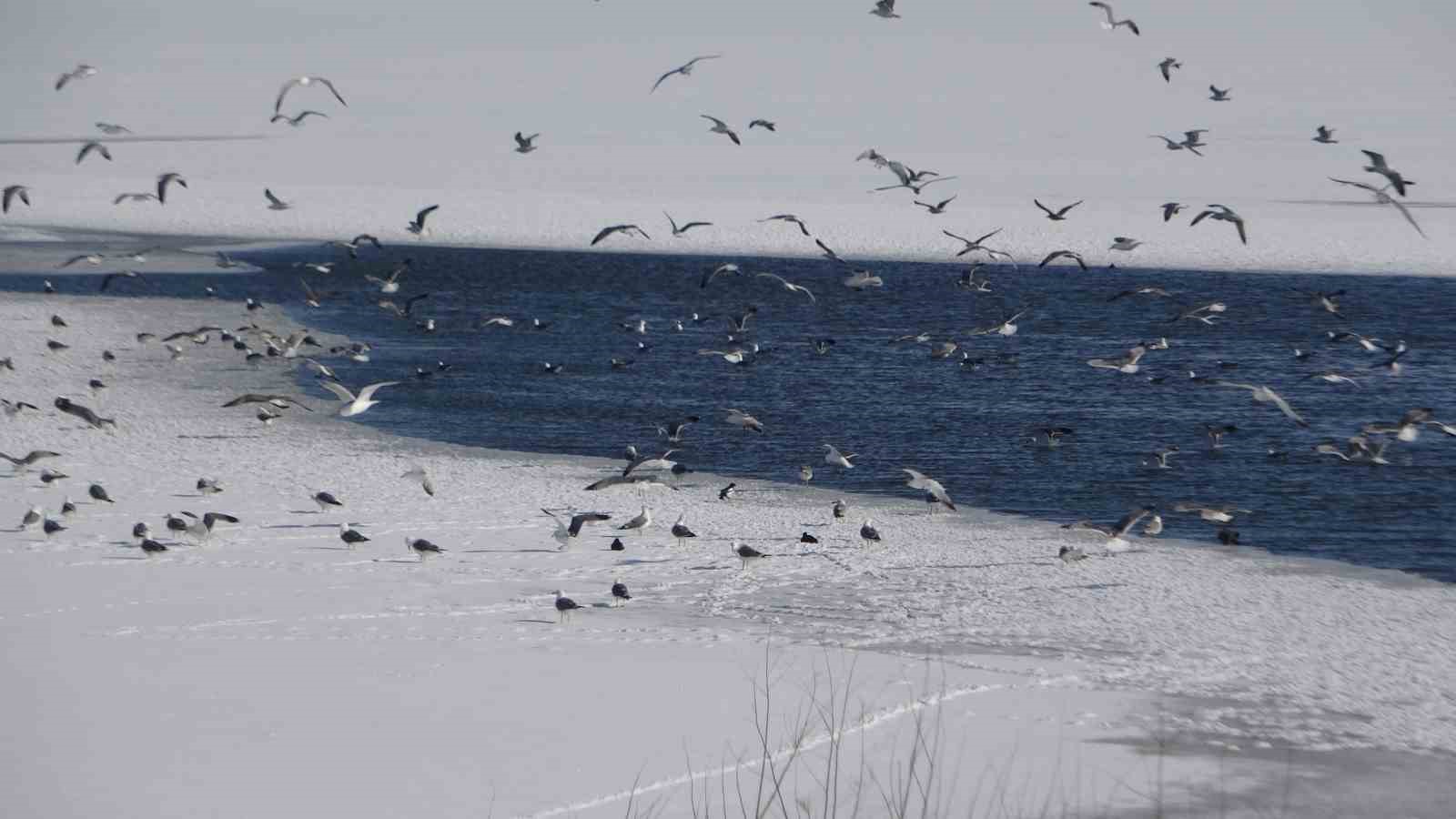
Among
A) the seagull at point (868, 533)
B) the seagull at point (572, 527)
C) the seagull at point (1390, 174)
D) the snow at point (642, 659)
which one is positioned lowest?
the snow at point (642, 659)

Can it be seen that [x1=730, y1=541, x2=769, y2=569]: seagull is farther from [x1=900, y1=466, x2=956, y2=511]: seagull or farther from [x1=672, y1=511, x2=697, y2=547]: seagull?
[x1=900, y1=466, x2=956, y2=511]: seagull

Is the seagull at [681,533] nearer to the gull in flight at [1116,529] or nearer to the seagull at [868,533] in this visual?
the seagull at [868,533]

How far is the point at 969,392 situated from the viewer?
78.0 feet

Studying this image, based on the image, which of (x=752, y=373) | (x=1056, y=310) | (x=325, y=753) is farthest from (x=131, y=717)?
(x=1056, y=310)

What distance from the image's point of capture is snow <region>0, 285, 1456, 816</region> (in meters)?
7.74

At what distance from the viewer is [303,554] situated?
1177 centimetres

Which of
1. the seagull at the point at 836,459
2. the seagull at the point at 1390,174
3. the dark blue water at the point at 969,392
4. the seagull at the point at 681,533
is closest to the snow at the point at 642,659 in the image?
the seagull at the point at 681,533

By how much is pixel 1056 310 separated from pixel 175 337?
2241 centimetres

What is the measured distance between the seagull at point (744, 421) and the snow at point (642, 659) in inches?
145

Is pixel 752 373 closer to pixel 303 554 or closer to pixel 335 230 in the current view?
pixel 303 554

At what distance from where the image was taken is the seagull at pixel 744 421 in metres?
18.6

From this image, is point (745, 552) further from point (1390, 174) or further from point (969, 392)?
point (969, 392)

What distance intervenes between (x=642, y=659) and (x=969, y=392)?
48.9 feet

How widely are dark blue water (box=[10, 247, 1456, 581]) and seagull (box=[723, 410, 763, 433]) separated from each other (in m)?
0.18
